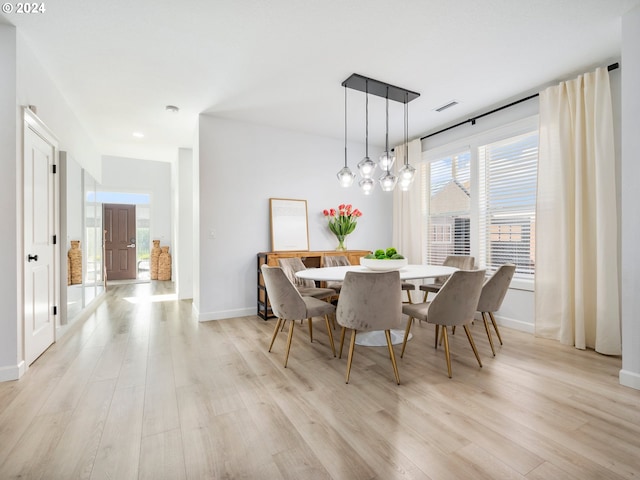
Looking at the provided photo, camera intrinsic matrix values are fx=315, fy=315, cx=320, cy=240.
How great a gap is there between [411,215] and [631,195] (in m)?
2.86

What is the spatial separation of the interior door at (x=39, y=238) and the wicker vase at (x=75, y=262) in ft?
2.41

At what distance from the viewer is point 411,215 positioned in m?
5.00

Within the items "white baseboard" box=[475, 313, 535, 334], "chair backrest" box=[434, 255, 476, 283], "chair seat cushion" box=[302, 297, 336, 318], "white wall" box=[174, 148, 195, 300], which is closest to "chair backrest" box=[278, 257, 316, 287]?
"chair seat cushion" box=[302, 297, 336, 318]

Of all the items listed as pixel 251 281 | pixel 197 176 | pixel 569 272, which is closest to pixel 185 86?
pixel 197 176

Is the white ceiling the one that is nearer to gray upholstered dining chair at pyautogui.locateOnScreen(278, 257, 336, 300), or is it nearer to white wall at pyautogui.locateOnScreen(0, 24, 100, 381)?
white wall at pyautogui.locateOnScreen(0, 24, 100, 381)

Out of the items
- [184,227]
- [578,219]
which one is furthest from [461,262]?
[184,227]

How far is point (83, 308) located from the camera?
432 cm

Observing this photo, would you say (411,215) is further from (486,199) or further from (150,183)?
(150,183)

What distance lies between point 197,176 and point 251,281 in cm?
162

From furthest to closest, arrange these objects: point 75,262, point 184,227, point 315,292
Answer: point 184,227
point 75,262
point 315,292

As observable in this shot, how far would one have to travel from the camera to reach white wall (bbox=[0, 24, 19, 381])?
2.35 m

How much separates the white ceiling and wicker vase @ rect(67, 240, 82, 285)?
5.66 ft

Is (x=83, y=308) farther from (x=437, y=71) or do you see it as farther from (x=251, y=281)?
(x=437, y=71)

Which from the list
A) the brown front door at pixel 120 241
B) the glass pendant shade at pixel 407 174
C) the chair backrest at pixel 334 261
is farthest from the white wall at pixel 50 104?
the brown front door at pixel 120 241
